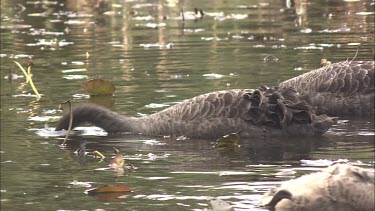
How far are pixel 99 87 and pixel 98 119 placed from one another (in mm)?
1798

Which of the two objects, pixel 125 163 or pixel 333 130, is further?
pixel 333 130

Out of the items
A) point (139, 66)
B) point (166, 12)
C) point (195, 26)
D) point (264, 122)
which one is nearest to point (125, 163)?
point (264, 122)

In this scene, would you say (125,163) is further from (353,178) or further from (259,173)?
(353,178)

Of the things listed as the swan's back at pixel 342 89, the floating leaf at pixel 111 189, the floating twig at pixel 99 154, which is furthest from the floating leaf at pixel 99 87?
the floating leaf at pixel 111 189

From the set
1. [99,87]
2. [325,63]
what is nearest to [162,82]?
[99,87]

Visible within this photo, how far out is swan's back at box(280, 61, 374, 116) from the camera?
1103 cm

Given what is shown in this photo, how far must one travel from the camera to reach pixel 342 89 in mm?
11195

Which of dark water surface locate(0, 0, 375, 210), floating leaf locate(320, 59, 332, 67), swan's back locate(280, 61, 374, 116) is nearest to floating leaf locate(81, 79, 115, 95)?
dark water surface locate(0, 0, 375, 210)

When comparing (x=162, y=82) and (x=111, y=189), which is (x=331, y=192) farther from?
(x=162, y=82)

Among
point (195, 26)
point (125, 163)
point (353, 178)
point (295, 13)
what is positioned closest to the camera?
point (353, 178)

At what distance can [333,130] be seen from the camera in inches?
403

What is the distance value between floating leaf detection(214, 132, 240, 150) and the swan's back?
5.46 ft

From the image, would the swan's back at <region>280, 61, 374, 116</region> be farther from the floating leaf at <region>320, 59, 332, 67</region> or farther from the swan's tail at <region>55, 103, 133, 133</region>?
the floating leaf at <region>320, 59, 332, 67</region>

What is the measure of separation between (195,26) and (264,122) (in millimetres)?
11007
